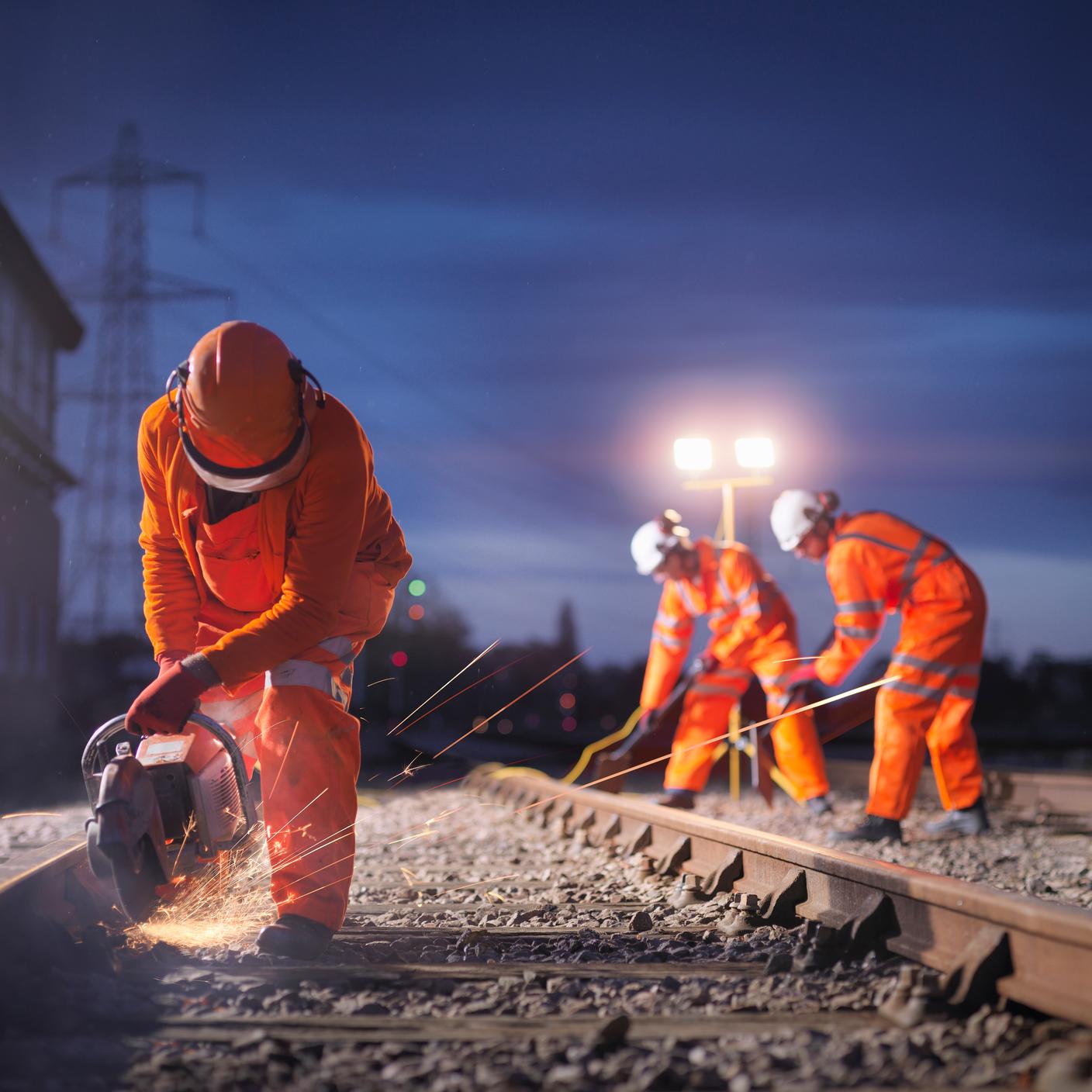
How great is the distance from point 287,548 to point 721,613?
4889mm

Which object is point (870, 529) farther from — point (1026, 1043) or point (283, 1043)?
point (283, 1043)

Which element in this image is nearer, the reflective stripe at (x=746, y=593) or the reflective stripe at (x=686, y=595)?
the reflective stripe at (x=746, y=593)

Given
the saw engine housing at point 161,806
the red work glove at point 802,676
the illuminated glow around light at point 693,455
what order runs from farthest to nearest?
the illuminated glow around light at point 693,455 < the red work glove at point 802,676 < the saw engine housing at point 161,806

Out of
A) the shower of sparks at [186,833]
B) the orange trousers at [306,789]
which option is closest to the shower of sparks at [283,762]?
the orange trousers at [306,789]

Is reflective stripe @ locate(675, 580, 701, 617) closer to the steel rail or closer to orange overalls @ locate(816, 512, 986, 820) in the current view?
orange overalls @ locate(816, 512, 986, 820)

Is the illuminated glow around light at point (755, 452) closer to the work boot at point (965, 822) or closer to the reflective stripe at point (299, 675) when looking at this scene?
the work boot at point (965, 822)

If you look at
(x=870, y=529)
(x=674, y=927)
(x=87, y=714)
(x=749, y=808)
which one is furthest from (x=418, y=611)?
(x=674, y=927)

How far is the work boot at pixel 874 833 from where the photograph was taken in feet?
19.7

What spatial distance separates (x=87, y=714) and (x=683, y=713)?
18644mm

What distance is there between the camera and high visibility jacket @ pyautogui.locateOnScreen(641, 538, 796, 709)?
764 centimetres

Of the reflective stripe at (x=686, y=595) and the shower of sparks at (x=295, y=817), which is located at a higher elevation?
the reflective stripe at (x=686, y=595)

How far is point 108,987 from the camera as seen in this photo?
2.65 meters

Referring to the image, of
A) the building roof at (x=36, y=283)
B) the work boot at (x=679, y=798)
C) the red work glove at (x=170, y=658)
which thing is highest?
the building roof at (x=36, y=283)

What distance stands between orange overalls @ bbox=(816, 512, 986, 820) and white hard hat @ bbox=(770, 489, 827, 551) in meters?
0.29
